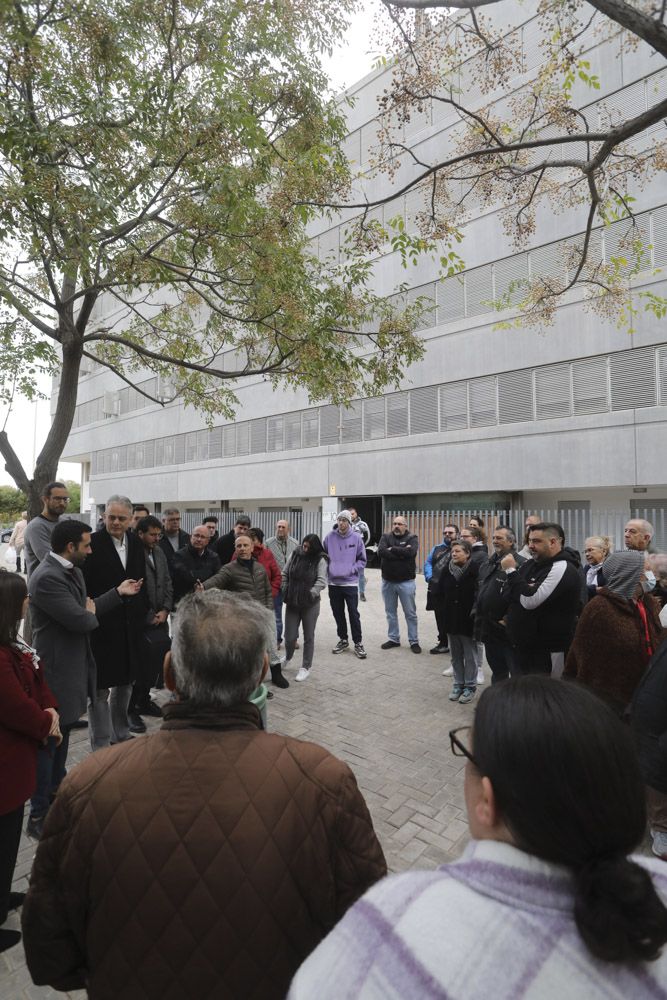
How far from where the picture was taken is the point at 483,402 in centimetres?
2025

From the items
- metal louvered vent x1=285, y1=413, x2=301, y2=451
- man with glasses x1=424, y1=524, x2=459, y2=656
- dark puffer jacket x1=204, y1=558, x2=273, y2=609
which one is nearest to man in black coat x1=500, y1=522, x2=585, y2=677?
man with glasses x1=424, y1=524, x2=459, y2=656

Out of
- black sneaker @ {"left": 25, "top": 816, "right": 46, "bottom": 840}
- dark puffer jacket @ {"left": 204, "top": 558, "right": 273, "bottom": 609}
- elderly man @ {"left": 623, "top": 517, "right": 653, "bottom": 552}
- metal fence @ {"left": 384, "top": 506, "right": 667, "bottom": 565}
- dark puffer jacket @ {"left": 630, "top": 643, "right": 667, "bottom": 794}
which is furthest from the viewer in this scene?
metal fence @ {"left": 384, "top": 506, "right": 667, "bottom": 565}

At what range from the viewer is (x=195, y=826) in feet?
3.84

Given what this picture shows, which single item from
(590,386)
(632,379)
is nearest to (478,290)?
(590,386)

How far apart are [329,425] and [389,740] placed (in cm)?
2071

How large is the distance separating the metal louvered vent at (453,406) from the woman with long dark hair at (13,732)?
19.6 m

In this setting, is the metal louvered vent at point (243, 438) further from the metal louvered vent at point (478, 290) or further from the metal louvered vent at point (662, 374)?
the metal louvered vent at point (662, 374)

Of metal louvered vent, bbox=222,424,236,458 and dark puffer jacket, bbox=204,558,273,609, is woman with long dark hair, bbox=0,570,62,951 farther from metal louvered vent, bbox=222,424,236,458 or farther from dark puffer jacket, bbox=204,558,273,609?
metal louvered vent, bbox=222,424,236,458

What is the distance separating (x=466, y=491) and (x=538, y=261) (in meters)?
8.56

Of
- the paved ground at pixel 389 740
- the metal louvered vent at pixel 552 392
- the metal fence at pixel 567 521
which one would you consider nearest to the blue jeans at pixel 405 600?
the paved ground at pixel 389 740

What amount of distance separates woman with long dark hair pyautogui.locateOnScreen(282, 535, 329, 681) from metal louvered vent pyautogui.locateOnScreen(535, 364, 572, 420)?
576 inches

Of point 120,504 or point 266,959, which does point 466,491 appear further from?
point 266,959

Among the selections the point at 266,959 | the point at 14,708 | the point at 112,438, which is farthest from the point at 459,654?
the point at 112,438

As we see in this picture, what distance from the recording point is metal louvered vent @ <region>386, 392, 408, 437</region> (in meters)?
22.3
